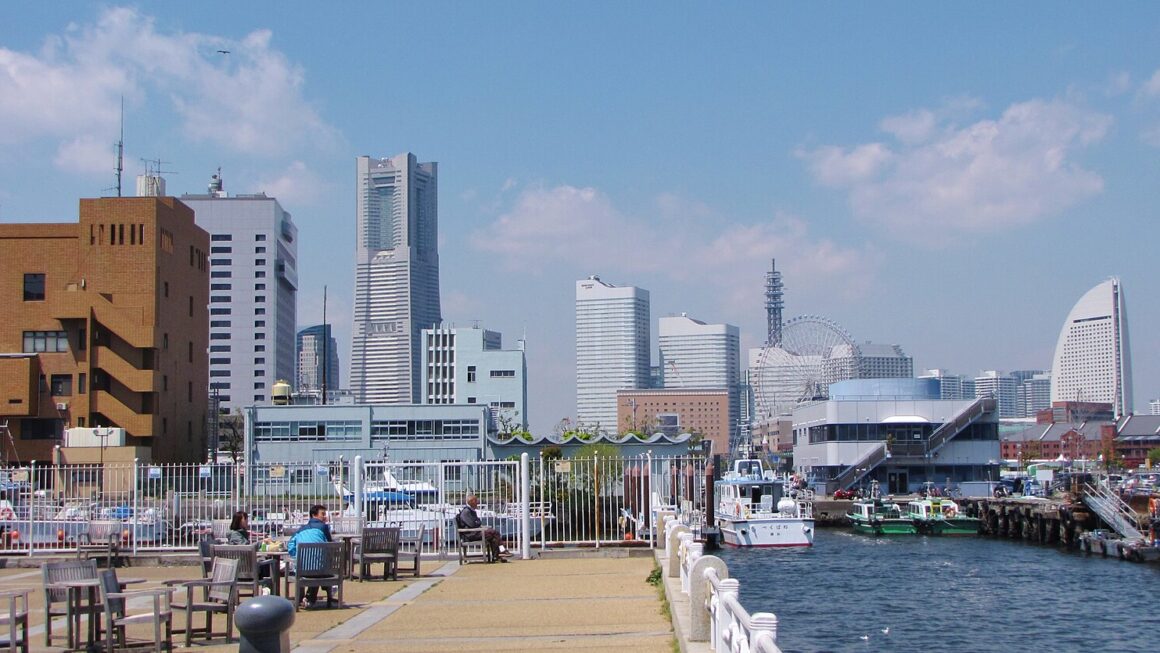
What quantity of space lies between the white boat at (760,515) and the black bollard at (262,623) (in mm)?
57232

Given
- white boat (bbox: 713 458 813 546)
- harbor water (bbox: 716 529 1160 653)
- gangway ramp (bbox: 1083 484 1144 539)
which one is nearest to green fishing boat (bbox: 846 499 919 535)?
white boat (bbox: 713 458 813 546)

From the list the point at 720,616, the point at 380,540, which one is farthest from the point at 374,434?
the point at 720,616

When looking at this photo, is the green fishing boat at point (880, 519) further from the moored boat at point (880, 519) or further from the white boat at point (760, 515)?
the white boat at point (760, 515)

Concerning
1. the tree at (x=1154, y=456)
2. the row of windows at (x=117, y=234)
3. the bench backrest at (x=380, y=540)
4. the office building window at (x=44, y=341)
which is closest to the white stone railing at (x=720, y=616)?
the bench backrest at (x=380, y=540)

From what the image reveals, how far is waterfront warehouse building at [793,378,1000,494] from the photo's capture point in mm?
106688

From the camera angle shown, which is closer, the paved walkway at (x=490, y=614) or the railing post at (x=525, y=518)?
the paved walkway at (x=490, y=614)

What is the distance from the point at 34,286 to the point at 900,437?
71.7 metres

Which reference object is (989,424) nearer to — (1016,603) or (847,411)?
(847,411)

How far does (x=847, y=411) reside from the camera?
112250 mm

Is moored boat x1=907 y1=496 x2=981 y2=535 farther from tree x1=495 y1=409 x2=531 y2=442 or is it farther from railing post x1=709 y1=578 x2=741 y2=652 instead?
railing post x1=709 y1=578 x2=741 y2=652

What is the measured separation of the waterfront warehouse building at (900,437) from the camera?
350 ft

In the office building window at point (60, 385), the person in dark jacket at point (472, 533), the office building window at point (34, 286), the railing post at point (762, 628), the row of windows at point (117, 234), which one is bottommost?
the person in dark jacket at point (472, 533)

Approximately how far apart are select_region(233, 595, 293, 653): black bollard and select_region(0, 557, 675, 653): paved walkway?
212 inches

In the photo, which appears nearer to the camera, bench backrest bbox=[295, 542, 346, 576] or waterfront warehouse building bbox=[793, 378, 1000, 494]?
bench backrest bbox=[295, 542, 346, 576]
